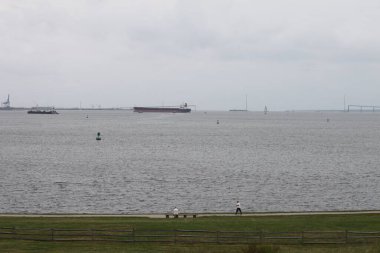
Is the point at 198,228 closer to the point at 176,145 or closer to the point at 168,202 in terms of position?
the point at 168,202

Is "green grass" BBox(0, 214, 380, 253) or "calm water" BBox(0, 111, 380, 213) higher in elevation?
"green grass" BBox(0, 214, 380, 253)

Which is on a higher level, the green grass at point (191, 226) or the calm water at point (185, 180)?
the green grass at point (191, 226)

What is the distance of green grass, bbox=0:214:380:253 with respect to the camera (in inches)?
1231

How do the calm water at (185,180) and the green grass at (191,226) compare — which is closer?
the green grass at (191,226)

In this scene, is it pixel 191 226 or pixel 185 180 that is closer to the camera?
pixel 191 226

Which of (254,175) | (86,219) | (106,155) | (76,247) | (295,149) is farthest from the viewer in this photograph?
(295,149)

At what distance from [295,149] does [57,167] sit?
56.4m

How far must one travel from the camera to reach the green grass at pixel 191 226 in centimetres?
3127

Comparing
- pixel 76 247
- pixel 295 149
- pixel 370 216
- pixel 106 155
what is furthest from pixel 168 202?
pixel 295 149

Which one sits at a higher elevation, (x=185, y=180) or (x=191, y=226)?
(x=191, y=226)

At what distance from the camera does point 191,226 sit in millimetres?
37906

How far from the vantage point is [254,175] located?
80.2 metres

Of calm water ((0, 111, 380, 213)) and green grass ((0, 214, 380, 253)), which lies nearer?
green grass ((0, 214, 380, 253))

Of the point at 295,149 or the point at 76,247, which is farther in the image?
the point at 295,149
